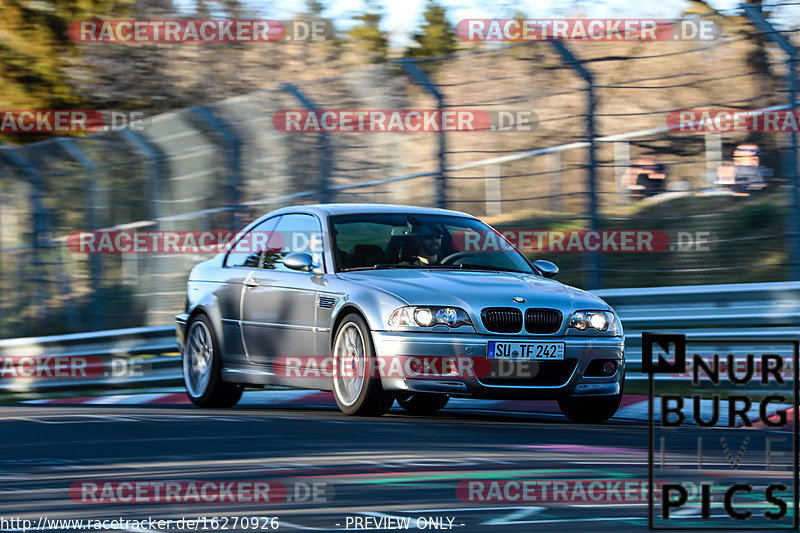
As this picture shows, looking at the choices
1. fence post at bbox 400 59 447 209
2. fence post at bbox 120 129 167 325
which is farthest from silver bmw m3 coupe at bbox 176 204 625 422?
fence post at bbox 120 129 167 325

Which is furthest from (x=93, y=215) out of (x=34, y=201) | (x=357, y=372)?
(x=357, y=372)

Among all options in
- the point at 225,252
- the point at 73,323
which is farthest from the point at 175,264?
the point at 225,252

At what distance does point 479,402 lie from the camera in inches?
451

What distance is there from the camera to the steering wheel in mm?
10297

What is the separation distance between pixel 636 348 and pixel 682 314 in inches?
17.4

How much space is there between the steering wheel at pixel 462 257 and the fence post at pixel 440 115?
9.72 feet

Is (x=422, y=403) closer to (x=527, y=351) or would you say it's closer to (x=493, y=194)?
(x=527, y=351)

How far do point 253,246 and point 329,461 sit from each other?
160 inches

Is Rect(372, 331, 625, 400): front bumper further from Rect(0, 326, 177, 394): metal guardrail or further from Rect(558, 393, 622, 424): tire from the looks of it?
Rect(0, 326, 177, 394): metal guardrail

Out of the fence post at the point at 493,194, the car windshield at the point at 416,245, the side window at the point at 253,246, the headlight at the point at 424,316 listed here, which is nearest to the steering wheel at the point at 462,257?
the car windshield at the point at 416,245

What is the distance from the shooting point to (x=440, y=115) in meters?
13.3

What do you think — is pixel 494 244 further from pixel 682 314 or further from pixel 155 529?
pixel 155 529

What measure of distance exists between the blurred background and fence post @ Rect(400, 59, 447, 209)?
2 centimetres

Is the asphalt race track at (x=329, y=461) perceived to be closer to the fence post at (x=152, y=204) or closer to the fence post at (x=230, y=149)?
the fence post at (x=230, y=149)
